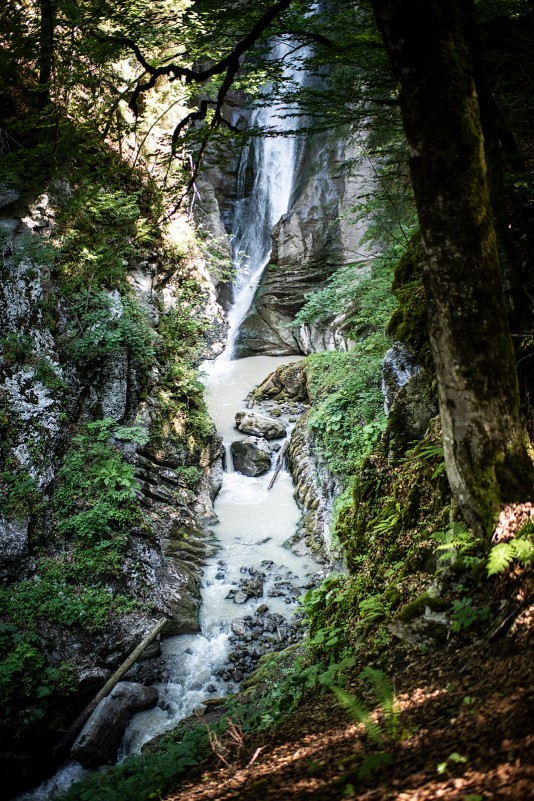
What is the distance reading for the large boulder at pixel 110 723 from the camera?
6.23m

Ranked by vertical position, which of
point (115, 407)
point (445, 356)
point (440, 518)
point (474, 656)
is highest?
point (445, 356)

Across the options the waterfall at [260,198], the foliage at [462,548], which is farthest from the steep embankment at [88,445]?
the waterfall at [260,198]

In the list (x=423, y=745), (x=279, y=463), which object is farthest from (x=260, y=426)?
(x=423, y=745)

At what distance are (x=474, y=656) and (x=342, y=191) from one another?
73.7 feet

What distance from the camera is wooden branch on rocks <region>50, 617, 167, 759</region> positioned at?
21.1ft

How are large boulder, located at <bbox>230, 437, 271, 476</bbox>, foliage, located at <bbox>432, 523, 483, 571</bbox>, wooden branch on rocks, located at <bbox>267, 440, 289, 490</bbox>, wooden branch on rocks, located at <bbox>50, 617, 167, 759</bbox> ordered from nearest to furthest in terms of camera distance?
foliage, located at <bbox>432, 523, 483, 571</bbox> → wooden branch on rocks, located at <bbox>50, 617, 167, 759</bbox> → wooden branch on rocks, located at <bbox>267, 440, 289, 490</bbox> → large boulder, located at <bbox>230, 437, 271, 476</bbox>

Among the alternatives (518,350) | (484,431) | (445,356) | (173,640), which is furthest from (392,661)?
(173,640)

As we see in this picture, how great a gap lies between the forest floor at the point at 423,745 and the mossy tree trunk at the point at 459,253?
3.04 feet

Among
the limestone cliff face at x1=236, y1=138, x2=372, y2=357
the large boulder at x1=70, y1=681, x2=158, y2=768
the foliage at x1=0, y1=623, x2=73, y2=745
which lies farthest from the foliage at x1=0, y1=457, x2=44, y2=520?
the limestone cliff face at x1=236, y1=138, x2=372, y2=357

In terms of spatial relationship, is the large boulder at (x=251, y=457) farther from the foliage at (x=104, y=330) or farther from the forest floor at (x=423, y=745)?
the forest floor at (x=423, y=745)

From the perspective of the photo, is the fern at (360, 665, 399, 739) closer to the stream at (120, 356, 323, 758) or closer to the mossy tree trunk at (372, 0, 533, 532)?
the mossy tree trunk at (372, 0, 533, 532)

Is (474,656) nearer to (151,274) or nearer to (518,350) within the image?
(518,350)

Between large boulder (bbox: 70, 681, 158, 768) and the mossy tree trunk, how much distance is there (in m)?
6.25

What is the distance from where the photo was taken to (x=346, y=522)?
5867 mm
